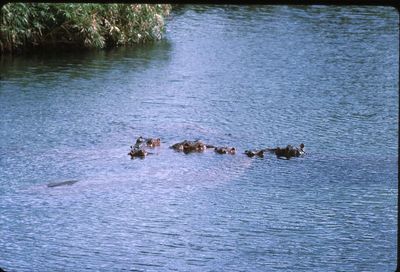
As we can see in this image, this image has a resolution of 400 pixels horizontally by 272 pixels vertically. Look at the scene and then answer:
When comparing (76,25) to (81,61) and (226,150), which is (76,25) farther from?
(226,150)

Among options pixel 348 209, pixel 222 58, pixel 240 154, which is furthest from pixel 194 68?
pixel 348 209

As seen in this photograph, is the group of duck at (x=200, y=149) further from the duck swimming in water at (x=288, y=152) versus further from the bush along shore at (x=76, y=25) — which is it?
the bush along shore at (x=76, y=25)

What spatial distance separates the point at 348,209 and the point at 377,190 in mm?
631

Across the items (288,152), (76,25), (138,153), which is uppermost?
(76,25)

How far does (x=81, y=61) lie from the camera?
12.7m

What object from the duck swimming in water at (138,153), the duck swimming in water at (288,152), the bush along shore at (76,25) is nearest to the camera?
the duck swimming in water at (288,152)

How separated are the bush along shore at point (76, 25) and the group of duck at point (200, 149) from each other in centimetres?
408

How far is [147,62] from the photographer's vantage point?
12.7 meters

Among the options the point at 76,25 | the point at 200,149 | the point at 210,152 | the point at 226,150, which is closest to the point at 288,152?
the point at 226,150

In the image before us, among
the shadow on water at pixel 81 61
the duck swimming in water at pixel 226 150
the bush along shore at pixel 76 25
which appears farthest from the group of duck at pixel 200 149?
the bush along shore at pixel 76 25

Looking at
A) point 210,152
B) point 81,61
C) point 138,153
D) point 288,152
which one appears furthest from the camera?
point 81,61

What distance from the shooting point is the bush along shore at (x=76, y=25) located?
12492 mm

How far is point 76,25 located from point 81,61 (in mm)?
581

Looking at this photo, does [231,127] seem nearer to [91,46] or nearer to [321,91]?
[321,91]
